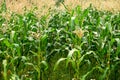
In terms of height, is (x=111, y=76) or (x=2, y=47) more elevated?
(x=2, y=47)

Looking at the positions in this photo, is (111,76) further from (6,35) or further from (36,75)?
(6,35)

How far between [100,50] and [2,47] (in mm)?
1652

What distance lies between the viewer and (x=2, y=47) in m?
4.62

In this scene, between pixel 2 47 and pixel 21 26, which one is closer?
pixel 2 47

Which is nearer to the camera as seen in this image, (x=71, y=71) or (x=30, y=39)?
(x=30, y=39)

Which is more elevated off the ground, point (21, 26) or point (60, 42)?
point (21, 26)

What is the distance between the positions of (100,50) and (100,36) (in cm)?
32

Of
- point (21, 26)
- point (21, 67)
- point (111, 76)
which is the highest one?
Answer: point (21, 26)

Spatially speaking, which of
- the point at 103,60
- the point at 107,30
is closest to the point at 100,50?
the point at 103,60

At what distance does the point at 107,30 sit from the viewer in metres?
4.56

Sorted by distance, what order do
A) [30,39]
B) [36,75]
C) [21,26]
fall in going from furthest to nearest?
[21,26] → [30,39] → [36,75]

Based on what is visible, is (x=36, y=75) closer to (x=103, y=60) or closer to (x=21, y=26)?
(x=103, y=60)

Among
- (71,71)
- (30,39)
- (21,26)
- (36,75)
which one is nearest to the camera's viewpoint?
(36,75)

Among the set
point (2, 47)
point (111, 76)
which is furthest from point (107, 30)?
point (2, 47)
